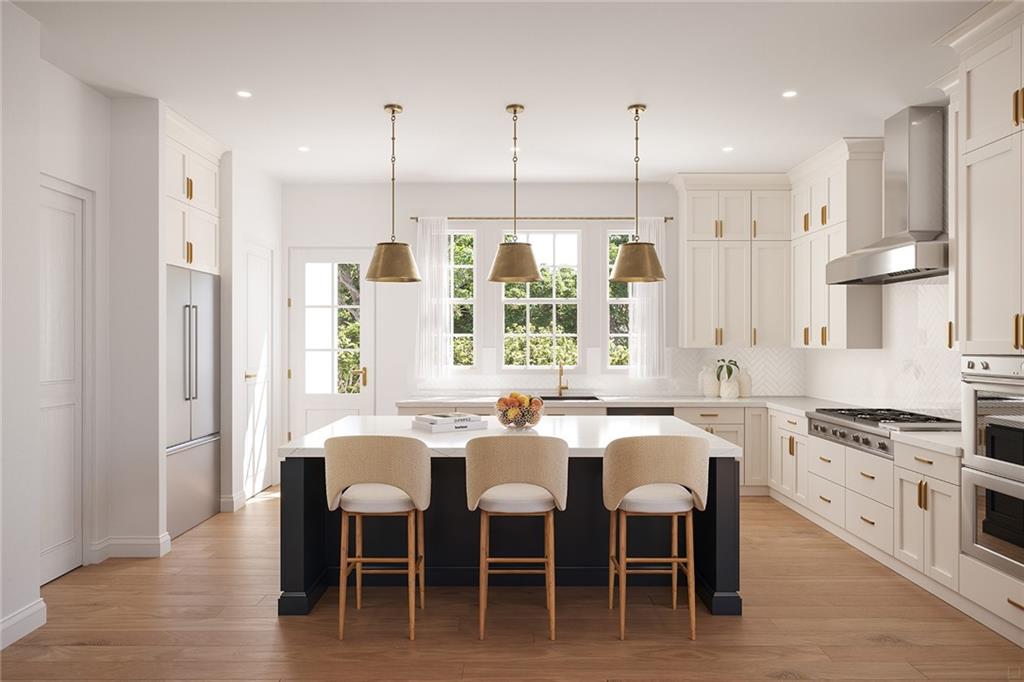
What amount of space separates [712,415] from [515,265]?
3.11 meters

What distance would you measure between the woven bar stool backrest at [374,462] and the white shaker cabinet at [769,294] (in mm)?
4336

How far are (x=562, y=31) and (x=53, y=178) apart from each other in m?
2.99

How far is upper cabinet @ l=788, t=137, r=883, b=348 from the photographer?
222 inches

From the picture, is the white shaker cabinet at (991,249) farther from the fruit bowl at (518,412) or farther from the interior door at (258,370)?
the interior door at (258,370)

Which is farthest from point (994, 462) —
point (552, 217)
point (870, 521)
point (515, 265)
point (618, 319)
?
point (552, 217)

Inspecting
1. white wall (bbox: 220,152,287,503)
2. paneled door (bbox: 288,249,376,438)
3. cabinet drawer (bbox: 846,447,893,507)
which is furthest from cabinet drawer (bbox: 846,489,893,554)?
white wall (bbox: 220,152,287,503)

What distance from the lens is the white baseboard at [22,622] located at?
10.7ft

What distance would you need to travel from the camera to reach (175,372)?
505cm

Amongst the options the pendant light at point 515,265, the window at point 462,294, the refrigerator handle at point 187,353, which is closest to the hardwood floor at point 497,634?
the refrigerator handle at point 187,353

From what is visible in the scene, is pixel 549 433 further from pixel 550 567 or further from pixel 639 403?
pixel 639 403

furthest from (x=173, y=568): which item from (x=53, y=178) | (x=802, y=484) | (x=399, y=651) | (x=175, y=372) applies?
(x=802, y=484)

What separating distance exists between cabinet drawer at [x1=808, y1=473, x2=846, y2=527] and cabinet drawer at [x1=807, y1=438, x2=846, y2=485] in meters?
0.05

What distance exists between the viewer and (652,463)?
3.36 metres

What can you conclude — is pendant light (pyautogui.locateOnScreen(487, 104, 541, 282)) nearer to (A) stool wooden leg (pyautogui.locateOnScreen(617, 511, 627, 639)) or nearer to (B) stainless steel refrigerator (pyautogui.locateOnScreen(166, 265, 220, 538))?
(A) stool wooden leg (pyautogui.locateOnScreen(617, 511, 627, 639))
